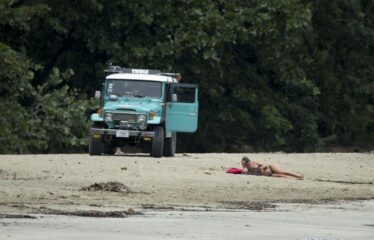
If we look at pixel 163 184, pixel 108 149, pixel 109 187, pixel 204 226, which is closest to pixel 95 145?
pixel 108 149

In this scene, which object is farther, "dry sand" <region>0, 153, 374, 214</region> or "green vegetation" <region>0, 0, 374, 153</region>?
"green vegetation" <region>0, 0, 374, 153</region>

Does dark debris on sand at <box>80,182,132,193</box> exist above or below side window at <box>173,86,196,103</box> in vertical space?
below

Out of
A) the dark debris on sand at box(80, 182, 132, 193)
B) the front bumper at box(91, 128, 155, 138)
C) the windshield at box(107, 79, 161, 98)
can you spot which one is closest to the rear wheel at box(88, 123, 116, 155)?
the front bumper at box(91, 128, 155, 138)

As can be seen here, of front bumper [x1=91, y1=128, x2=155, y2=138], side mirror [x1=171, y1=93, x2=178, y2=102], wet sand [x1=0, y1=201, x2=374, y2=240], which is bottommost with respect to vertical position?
wet sand [x1=0, y1=201, x2=374, y2=240]

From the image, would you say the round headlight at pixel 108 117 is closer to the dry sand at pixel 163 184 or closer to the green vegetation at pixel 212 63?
the dry sand at pixel 163 184

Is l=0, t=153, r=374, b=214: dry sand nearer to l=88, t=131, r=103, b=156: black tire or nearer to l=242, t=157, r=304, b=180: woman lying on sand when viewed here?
l=242, t=157, r=304, b=180: woman lying on sand

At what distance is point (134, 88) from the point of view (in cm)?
3709

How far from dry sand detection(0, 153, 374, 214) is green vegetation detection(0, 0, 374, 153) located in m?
10.9

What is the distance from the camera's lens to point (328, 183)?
2894 cm

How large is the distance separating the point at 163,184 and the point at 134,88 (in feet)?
37.5

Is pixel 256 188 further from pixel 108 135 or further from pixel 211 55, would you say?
pixel 211 55

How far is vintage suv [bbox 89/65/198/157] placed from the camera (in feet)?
121

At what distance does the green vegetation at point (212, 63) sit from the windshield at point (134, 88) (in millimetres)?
6988

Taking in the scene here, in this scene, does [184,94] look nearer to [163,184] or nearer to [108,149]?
[108,149]
